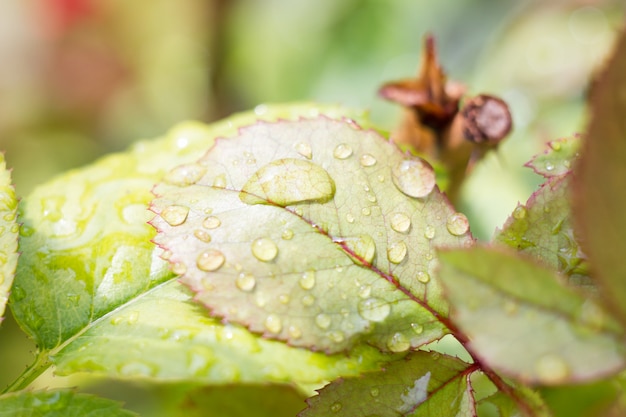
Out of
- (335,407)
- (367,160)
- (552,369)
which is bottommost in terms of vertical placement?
(335,407)

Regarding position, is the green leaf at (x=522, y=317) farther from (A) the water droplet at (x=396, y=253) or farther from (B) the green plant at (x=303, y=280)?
(A) the water droplet at (x=396, y=253)

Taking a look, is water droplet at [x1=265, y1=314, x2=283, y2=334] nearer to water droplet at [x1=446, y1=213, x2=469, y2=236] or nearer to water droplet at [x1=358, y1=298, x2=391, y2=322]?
water droplet at [x1=358, y1=298, x2=391, y2=322]

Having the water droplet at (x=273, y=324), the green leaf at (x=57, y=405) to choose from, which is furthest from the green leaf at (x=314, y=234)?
the green leaf at (x=57, y=405)

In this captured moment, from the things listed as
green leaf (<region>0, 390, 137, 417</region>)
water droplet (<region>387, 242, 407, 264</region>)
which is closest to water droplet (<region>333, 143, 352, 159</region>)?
water droplet (<region>387, 242, 407, 264</region>)

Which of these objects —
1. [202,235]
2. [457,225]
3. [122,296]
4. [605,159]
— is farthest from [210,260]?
[605,159]

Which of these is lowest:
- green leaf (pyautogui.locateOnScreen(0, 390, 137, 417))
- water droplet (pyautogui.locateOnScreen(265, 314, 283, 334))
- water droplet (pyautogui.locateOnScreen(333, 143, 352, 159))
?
green leaf (pyautogui.locateOnScreen(0, 390, 137, 417))

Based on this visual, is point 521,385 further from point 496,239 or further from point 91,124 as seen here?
point 91,124

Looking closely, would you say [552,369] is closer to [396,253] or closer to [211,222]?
[396,253]
